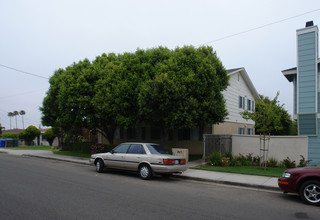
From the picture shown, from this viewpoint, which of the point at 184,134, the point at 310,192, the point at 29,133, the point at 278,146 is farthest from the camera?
the point at 29,133

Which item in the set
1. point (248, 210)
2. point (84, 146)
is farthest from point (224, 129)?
point (248, 210)

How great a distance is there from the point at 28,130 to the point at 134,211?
114 feet

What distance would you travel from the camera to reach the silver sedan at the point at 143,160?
10.4 meters

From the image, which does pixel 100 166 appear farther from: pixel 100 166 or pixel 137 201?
pixel 137 201

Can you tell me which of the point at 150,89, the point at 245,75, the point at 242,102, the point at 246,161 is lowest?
the point at 246,161

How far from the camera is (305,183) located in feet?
23.9

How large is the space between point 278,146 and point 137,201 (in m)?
10.9

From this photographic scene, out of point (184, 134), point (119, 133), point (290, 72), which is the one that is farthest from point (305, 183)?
point (119, 133)

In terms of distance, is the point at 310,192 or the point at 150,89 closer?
the point at 310,192

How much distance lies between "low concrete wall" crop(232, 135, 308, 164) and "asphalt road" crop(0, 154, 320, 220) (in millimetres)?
6402

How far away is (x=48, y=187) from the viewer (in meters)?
8.34

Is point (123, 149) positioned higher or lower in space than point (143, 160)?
higher

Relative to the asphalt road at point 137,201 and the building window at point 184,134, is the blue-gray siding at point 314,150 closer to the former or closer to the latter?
the asphalt road at point 137,201

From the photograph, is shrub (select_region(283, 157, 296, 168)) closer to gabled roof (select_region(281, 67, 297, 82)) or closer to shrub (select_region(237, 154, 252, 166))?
shrub (select_region(237, 154, 252, 166))
